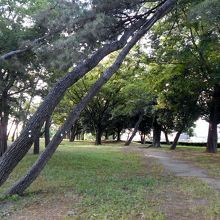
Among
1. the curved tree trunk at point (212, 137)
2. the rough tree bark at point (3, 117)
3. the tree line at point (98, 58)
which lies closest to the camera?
the tree line at point (98, 58)

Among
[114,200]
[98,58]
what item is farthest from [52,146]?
[98,58]

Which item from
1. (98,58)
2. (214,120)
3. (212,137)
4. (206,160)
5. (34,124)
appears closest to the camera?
(34,124)

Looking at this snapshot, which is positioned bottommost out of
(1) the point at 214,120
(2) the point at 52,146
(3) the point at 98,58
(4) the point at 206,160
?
(4) the point at 206,160

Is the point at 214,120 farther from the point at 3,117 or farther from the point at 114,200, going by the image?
the point at 114,200

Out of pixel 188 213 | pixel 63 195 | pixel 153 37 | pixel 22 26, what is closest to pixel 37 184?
pixel 63 195

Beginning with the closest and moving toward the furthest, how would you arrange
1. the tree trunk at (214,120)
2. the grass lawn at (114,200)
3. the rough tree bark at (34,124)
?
the grass lawn at (114,200) < the rough tree bark at (34,124) < the tree trunk at (214,120)

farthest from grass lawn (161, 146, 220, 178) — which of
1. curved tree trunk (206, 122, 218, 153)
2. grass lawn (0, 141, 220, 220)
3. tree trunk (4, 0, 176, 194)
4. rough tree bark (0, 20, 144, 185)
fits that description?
rough tree bark (0, 20, 144, 185)

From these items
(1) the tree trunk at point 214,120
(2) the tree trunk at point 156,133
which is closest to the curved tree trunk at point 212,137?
(1) the tree trunk at point 214,120

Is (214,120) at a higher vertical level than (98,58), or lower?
lower

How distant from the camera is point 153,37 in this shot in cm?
1617

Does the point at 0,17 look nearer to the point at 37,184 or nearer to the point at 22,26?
the point at 22,26

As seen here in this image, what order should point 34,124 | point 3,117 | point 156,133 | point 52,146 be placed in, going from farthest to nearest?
point 156,133 → point 3,117 → point 52,146 → point 34,124

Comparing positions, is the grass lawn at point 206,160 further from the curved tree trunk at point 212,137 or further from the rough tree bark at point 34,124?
the rough tree bark at point 34,124

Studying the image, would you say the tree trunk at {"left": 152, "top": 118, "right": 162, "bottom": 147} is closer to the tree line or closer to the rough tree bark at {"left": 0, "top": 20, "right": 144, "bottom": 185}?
the tree line
